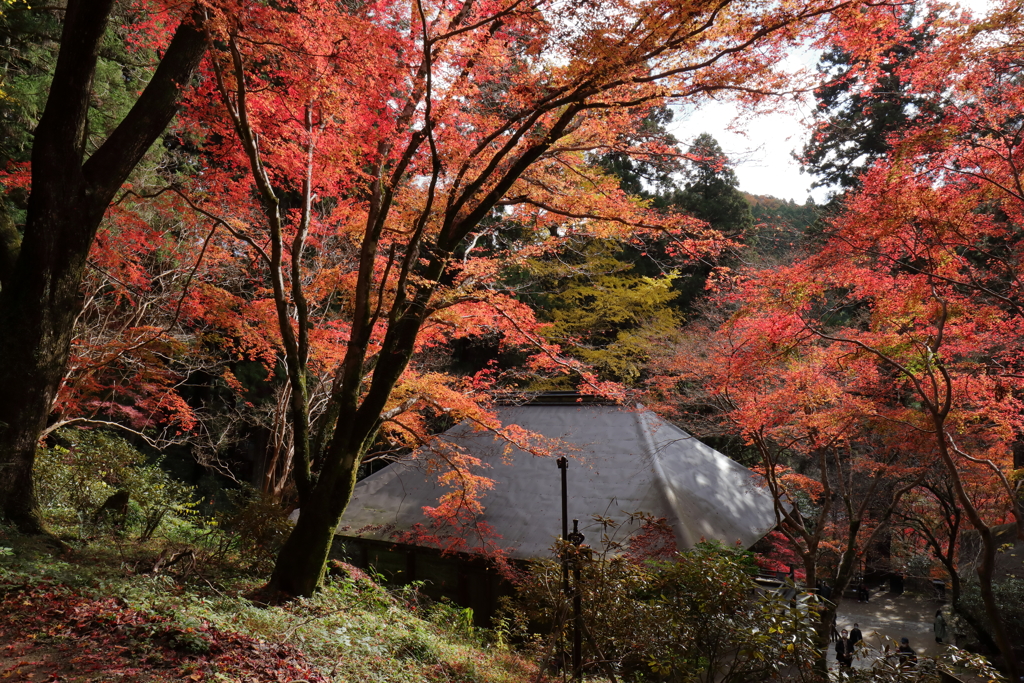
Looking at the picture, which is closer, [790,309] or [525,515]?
[790,309]

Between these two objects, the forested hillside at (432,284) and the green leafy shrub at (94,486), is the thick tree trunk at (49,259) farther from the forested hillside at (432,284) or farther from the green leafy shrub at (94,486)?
the green leafy shrub at (94,486)

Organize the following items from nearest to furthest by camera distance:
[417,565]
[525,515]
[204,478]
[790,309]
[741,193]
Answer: [790,309]
[525,515]
[417,565]
[204,478]
[741,193]

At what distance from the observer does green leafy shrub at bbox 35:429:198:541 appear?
290 inches

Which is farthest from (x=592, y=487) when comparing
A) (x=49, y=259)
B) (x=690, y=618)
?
(x=49, y=259)

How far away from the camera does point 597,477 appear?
1080 centimetres

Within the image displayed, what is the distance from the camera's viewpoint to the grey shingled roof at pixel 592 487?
988cm

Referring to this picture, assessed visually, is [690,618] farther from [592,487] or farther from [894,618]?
[894,618]

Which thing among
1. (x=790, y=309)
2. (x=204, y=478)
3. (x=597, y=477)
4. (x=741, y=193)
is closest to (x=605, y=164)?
(x=741, y=193)

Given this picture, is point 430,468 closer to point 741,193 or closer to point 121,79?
point 121,79

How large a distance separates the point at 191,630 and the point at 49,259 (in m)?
3.94

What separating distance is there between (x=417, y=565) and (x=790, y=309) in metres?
Result: 8.32

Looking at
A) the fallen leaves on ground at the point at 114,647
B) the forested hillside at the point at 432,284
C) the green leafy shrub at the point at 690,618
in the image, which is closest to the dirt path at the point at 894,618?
the forested hillside at the point at 432,284

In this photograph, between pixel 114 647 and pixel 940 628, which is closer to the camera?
pixel 114 647

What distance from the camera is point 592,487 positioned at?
10.6 meters
